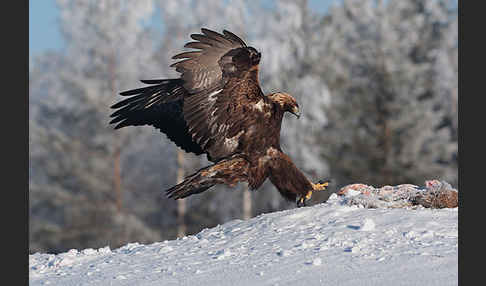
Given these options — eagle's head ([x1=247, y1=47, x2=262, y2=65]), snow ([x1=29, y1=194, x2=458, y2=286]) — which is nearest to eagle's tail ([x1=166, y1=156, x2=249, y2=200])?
snow ([x1=29, y1=194, x2=458, y2=286])

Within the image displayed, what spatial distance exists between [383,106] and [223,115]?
23.4 metres

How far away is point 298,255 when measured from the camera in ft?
22.5

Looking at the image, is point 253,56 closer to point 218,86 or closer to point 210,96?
point 218,86

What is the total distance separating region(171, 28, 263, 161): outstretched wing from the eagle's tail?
24 cm

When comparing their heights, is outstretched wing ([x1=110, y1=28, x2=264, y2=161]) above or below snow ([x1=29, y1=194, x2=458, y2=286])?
above

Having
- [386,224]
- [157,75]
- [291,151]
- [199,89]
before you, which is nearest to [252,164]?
[199,89]

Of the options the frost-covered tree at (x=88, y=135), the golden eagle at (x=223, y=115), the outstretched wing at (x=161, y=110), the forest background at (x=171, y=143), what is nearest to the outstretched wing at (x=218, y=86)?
the golden eagle at (x=223, y=115)

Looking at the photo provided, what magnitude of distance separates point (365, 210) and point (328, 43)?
23.8 m

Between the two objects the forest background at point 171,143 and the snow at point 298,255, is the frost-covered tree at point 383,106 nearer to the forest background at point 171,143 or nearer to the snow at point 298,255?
the forest background at point 171,143

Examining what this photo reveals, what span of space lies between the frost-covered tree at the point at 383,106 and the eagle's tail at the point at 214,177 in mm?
20540

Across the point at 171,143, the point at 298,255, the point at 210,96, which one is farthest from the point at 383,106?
the point at 298,255

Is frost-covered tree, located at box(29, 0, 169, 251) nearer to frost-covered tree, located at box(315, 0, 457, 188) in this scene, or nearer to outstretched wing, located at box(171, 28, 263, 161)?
frost-covered tree, located at box(315, 0, 457, 188)

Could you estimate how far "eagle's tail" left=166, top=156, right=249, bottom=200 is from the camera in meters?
8.02

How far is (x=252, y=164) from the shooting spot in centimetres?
852
